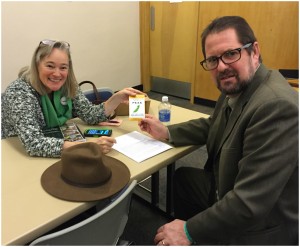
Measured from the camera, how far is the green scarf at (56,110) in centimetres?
162

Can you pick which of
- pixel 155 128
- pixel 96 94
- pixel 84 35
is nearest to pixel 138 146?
pixel 155 128

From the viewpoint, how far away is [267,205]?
1023 mm

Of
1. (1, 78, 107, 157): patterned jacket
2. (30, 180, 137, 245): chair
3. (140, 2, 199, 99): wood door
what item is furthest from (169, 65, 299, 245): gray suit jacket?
(140, 2, 199, 99): wood door

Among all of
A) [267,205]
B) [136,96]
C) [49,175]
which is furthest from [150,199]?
[267,205]

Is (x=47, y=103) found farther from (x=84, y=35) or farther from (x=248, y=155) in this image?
(x=84, y=35)

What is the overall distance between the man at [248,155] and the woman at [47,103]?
579mm

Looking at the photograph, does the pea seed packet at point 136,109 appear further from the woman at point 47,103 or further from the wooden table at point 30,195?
the wooden table at point 30,195

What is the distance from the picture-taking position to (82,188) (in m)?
1.12

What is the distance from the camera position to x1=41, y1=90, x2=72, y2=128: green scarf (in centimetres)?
162

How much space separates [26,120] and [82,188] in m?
0.56

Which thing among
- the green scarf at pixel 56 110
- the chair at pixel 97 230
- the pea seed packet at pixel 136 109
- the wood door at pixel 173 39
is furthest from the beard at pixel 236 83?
the wood door at pixel 173 39

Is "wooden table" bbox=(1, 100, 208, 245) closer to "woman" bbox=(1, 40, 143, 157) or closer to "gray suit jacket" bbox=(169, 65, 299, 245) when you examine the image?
"woman" bbox=(1, 40, 143, 157)

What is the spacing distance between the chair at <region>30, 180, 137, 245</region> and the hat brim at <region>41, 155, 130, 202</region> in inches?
4.1

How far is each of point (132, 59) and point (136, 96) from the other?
10.2 feet
